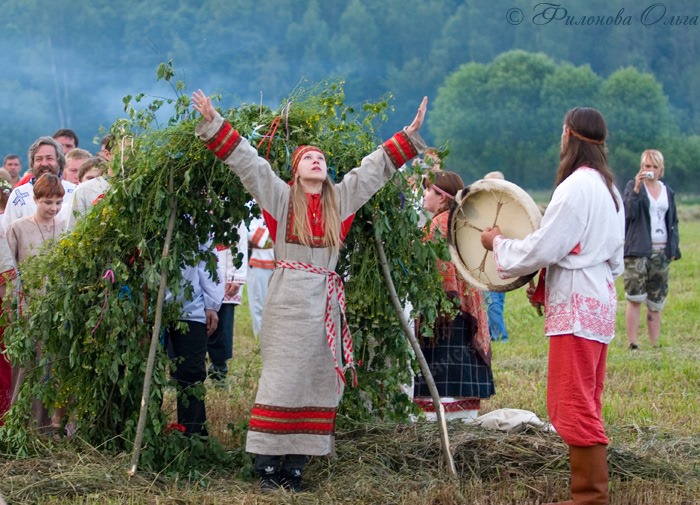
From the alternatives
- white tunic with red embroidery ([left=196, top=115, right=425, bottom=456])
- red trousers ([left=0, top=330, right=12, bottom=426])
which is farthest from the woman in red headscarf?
red trousers ([left=0, top=330, right=12, bottom=426])

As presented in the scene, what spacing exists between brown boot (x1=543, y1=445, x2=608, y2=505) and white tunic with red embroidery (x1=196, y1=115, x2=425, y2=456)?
1299mm

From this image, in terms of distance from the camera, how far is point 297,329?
5.85 m

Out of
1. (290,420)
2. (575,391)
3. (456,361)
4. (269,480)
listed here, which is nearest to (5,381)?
(269,480)

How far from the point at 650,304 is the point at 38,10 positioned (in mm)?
35126

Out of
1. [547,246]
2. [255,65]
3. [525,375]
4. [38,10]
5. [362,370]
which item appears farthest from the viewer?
[255,65]

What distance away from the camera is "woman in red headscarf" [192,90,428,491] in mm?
5848

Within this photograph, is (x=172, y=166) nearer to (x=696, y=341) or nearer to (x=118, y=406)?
(x=118, y=406)

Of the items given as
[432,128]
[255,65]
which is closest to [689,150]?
[432,128]

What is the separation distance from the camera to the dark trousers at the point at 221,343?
943 centimetres

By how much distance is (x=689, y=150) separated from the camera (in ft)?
153

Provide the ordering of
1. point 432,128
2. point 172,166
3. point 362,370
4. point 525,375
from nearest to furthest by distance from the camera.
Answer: point 172,166, point 362,370, point 525,375, point 432,128

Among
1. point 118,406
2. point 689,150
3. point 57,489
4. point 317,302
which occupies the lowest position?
point 57,489

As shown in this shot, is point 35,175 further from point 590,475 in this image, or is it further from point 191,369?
point 590,475

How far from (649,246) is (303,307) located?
6.47m
